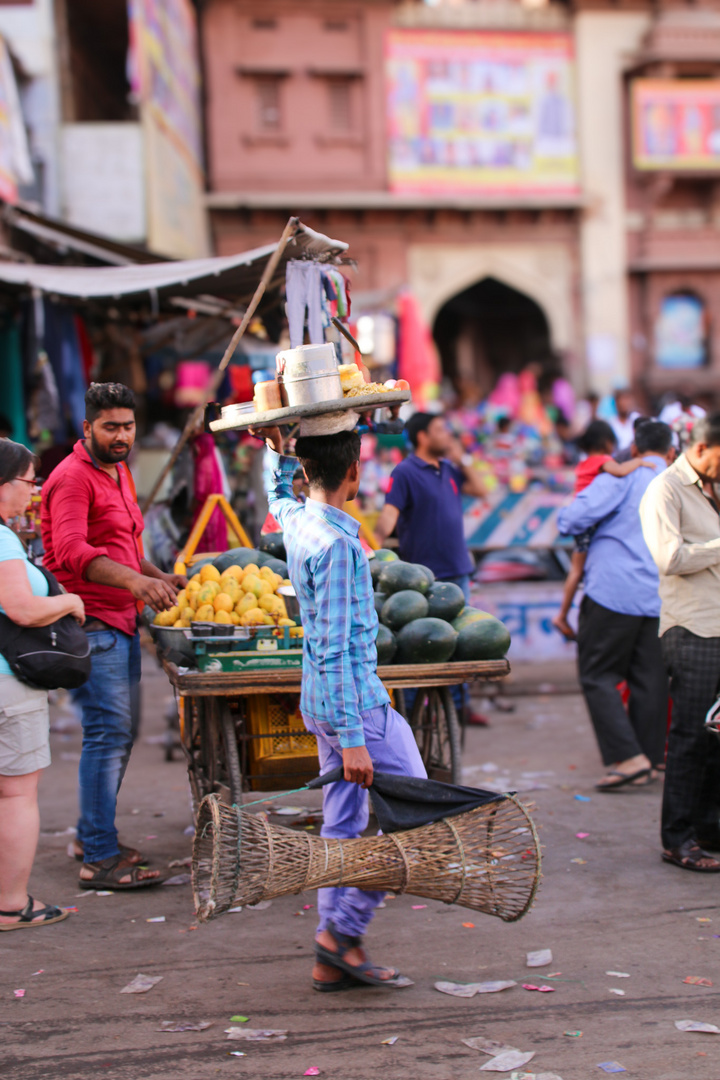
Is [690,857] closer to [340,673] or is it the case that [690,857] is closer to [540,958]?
[540,958]

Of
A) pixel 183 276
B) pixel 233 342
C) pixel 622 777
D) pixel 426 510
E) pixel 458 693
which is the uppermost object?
pixel 183 276

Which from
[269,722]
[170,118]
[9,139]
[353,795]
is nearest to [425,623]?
[269,722]

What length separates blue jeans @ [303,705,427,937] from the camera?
3.56 meters

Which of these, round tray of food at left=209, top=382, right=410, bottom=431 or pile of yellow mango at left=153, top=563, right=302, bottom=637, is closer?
round tray of food at left=209, top=382, right=410, bottom=431

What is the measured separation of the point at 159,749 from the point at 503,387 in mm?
16645

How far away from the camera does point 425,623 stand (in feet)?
15.8

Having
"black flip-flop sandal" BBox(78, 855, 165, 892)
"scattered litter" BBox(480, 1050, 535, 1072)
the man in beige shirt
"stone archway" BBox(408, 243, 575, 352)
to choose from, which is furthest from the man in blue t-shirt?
"stone archway" BBox(408, 243, 575, 352)

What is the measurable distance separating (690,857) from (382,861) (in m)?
2.02

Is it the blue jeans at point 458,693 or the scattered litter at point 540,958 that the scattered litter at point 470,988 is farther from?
the blue jeans at point 458,693

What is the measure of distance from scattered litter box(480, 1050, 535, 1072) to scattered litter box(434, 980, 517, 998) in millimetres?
418

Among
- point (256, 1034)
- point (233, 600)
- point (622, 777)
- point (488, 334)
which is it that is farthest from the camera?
point (488, 334)

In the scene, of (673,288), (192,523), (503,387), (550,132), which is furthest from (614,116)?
(192,523)

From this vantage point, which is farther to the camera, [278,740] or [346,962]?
[278,740]

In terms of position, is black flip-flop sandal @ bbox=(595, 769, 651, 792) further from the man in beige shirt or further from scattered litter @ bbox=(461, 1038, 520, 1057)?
scattered litter @ bbox=(461, 1038, 520, 1057)
